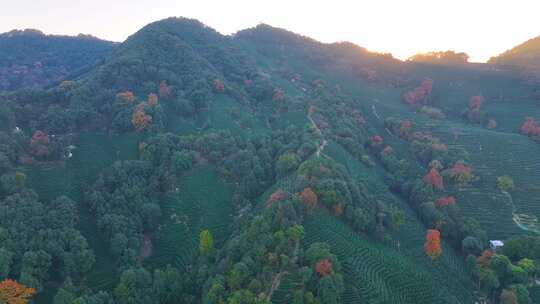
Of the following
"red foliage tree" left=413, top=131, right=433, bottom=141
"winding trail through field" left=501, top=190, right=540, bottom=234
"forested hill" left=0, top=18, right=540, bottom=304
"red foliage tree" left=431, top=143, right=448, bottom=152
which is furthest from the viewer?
"red foliage tree" left=413, top=131, right=433, bottom=141

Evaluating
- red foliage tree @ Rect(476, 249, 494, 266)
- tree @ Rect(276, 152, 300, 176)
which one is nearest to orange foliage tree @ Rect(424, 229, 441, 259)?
red foliage tree @ Rect(476, 249, 494, 266)

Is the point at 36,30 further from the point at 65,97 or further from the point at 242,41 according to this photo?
the point at 65,97

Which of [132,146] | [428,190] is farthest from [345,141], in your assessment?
[132,146]

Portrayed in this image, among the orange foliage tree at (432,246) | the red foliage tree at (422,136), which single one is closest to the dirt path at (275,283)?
the orange foliage tree at (432,246)

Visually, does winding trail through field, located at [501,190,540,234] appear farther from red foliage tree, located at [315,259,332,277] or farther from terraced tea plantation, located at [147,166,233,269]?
terraced tea plantation, located at [147,166,233,269]

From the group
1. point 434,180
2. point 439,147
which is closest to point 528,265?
Answer: point 434,180

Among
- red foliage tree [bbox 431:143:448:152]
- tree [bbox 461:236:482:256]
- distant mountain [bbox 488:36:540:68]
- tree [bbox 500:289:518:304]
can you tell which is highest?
distant mountain [bbox 488:36:540:68]

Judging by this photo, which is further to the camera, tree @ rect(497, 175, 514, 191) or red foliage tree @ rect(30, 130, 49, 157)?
tree @ rect(497, 175, 514, 191)

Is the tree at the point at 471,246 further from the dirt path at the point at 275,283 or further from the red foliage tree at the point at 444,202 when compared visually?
the dirt path at the point at 275,283
